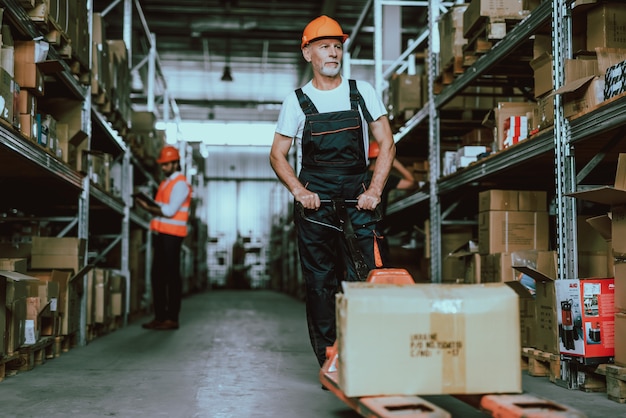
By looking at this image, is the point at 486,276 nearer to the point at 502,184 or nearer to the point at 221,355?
the point at 502,184

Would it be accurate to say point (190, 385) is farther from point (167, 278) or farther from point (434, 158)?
point (167, 278)

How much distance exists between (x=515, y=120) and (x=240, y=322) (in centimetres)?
515

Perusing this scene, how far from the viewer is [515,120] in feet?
17.4

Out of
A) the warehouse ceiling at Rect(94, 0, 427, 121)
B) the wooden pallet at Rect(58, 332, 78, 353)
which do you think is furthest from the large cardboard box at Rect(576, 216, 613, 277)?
the warehouse ceiling at Rect(94, 0, 427, 121)

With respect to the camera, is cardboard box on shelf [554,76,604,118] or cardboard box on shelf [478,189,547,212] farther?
cardboard box on shelf [478,189,547,212]

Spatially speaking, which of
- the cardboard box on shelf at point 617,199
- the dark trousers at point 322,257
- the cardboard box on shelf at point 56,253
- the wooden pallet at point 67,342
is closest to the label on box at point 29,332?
the wooden pallet at point 67,342

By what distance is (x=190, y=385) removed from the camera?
4.27 metres

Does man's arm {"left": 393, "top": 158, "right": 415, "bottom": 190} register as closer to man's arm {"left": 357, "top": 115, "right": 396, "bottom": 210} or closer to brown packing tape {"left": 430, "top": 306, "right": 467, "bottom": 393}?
man's arm {"left": 357, "top": 115, "right": 396, "bottom": 210}

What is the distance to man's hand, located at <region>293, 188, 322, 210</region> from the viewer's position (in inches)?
146

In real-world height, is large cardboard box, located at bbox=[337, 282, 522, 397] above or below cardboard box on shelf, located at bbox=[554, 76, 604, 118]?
below

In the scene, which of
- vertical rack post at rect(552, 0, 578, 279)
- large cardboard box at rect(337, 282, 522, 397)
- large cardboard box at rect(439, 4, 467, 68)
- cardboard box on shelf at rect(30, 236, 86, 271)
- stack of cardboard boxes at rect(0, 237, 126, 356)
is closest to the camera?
large cardboard box at rect(337, 282, 522, 397)

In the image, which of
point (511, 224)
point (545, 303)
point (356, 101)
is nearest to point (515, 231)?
point (511, 224)

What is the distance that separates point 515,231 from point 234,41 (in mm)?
13229

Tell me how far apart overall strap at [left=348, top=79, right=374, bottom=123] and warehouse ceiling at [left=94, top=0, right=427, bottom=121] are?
7.02m
